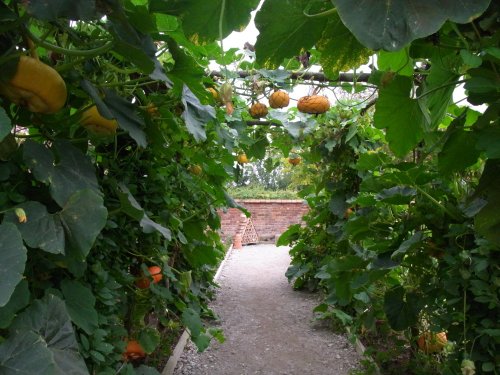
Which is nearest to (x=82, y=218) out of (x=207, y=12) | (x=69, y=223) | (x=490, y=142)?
(x=69, y=223)

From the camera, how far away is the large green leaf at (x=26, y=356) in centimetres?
67

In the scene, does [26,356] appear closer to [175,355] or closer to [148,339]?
[148,339]

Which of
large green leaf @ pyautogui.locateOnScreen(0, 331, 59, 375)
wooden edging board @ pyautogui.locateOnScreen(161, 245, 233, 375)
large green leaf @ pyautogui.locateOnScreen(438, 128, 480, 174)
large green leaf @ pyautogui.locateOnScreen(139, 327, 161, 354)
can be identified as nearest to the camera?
large green leaf @ pyautogui.locateOnScreen(0, 331, 59, 375)

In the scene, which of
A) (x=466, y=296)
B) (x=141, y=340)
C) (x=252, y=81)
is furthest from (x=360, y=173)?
(x=141, y=340)

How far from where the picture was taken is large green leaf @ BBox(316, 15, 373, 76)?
101 cm

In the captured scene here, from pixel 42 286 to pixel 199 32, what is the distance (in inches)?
26.5

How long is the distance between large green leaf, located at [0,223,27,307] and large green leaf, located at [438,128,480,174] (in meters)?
1.14

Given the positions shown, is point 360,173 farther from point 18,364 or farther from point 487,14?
point 18,364

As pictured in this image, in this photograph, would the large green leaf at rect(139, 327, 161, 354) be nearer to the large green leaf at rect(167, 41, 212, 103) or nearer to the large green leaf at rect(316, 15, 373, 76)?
the large green leaf at rect(167, 41, 212, 103)

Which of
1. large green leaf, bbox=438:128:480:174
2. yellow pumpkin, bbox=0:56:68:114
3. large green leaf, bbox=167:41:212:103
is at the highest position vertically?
large green leaf, bbox=167:41:212:103

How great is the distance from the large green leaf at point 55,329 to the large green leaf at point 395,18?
2.48 ft

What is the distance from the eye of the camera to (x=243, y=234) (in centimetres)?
1228

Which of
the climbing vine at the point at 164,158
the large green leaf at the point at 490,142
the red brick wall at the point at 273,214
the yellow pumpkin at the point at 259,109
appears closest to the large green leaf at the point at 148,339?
the climbing vine at the point at 164,158

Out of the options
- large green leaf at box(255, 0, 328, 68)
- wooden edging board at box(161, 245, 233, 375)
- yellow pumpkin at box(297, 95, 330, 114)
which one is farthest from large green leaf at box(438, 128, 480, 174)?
wooden edging board at box(161, 245, 233, 375)
